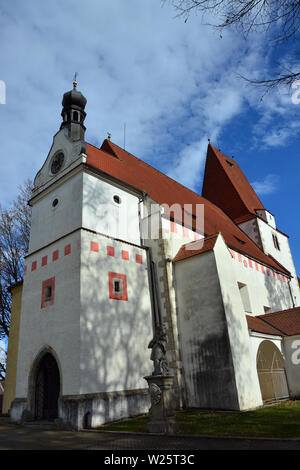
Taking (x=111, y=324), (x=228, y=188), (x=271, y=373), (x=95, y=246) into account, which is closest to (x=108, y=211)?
(x=95, y=246)

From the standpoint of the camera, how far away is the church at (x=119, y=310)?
10102 mm

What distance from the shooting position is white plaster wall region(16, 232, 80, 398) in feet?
32.6

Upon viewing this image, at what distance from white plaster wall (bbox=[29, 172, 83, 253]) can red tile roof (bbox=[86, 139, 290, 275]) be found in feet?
3.90

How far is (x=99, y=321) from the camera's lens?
10445mm

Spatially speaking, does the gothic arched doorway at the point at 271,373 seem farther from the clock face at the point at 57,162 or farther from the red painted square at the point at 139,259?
the clock face at the point at 57,162

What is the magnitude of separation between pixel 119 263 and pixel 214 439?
21.5 ft

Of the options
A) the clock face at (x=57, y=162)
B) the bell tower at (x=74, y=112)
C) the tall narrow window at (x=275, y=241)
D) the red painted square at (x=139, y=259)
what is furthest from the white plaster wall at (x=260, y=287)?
the bell tower at (x=74, y=112)

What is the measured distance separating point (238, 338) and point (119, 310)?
3704mm

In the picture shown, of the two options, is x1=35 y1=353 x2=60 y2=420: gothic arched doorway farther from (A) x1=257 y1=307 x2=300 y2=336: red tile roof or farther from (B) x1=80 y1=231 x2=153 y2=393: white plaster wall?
(A) x1=257 y1=307 x2=300 y2=336: red tile roof

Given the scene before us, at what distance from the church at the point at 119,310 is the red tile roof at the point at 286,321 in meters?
0.04

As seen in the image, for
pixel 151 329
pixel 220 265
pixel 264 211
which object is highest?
pixel 264 211

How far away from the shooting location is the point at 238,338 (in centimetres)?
1077
